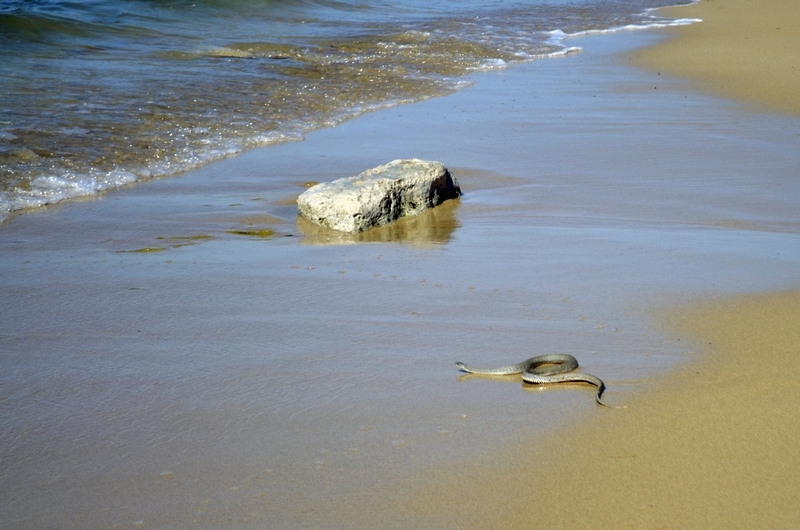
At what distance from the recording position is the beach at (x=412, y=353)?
2.68 m

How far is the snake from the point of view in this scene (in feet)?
10.9

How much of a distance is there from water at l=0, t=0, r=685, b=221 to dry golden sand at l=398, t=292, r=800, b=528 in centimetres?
A: 462

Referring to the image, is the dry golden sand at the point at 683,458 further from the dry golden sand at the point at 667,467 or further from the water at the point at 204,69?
the water at the point at 204,69

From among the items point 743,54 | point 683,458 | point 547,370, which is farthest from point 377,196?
point 743,54

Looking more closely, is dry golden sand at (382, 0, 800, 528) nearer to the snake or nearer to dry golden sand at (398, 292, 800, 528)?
dry golden sand at (398, 292, 800, 528)

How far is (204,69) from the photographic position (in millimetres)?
11516

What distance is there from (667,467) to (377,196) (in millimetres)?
3195

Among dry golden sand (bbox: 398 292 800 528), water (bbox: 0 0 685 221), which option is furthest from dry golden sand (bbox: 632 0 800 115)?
dry golden sand (bbox: 398 292 800 528)

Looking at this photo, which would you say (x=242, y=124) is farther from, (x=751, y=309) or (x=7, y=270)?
(x=751, y=309)

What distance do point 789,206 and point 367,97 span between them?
5880 mm

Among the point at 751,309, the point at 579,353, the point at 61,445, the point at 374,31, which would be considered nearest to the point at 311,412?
the point at 61,445

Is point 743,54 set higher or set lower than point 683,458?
higher

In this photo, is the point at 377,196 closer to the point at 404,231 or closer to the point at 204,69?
the point at 404,231

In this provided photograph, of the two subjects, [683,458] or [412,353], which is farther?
[412,353]
